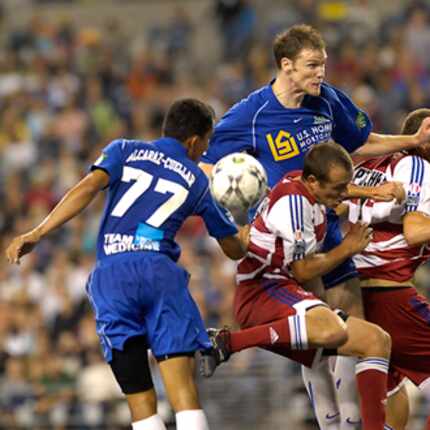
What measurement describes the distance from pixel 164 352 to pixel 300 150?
5.83 feet

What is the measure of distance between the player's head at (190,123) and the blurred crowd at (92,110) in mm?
5806

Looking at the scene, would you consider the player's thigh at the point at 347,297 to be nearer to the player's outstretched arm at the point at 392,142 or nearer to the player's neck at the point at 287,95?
the player's outstretched arm at the point at 392,142

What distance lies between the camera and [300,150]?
924cm

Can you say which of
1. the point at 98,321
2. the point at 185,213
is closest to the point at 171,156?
the point at 185,213

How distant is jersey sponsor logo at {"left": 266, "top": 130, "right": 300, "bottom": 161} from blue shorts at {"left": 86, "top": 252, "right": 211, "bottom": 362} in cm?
128

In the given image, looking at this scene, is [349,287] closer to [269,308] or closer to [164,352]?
[269,308]

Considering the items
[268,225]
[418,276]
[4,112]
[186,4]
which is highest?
[186,4]

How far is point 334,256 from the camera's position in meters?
8.72

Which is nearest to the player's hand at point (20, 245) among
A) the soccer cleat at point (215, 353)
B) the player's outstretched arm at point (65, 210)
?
the player's outstretched arm at point (65, 210)

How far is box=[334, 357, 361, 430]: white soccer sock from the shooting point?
9.30m

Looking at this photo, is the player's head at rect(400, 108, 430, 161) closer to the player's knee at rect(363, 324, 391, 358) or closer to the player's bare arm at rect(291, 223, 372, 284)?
the player's bare arm at rect(291, 223, 372, 284)

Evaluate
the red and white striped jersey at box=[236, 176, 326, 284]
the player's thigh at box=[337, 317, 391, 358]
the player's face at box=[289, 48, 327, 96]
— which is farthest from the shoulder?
the player's thigh at box=[337, 317, 391, 358]

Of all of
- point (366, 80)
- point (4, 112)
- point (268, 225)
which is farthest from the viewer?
point (4, 112)

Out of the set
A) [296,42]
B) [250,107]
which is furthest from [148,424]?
[296,42]
